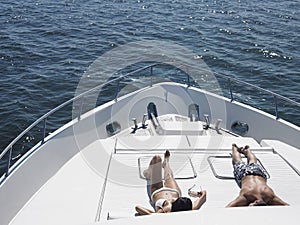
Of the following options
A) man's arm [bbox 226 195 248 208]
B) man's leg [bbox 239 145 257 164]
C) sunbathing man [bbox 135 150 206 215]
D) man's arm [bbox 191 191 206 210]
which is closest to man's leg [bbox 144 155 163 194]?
sunbathing man [bbox 135 150 206 215]

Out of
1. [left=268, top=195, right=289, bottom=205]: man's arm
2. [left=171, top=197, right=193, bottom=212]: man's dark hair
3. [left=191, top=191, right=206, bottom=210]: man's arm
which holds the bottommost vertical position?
[left=171, top=197, right=193, bottom=212]: man's dark hair

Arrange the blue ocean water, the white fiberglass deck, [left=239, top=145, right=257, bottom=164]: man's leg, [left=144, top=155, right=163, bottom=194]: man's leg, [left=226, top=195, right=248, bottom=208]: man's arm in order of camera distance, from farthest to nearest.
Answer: the blue ocean water → [left=239, top=145, right=257, bottom=164]: man's leg → [left=144, top=155, right=163, bottom=194]: man's leg → the white fiberglass deck → [left=226, top=195, right=248, bottom=208]: man's arm

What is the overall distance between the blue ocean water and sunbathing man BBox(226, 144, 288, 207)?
5.21 m

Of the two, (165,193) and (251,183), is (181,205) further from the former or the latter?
(251,183)

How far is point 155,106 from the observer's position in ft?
26.6

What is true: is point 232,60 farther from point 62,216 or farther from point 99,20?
point 62,216

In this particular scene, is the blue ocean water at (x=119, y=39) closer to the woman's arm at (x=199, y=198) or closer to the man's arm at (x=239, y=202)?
the woman's arm at (x=199, y=198)

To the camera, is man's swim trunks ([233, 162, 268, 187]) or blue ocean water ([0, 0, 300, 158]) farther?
blue ocean water ([0, 0, 300, 158])

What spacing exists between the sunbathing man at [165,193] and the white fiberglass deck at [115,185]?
0.11m

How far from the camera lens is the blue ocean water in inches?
445

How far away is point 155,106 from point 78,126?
7.12ft

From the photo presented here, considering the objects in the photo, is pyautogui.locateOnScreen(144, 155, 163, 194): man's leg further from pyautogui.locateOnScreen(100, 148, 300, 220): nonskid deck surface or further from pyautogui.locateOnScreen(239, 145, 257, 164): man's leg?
pyautogui.locateOnScreen(239, 145, 257, 164): man's leg

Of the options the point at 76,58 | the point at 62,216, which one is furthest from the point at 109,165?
the point at 76,58

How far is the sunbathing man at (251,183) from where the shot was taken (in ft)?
14.8
